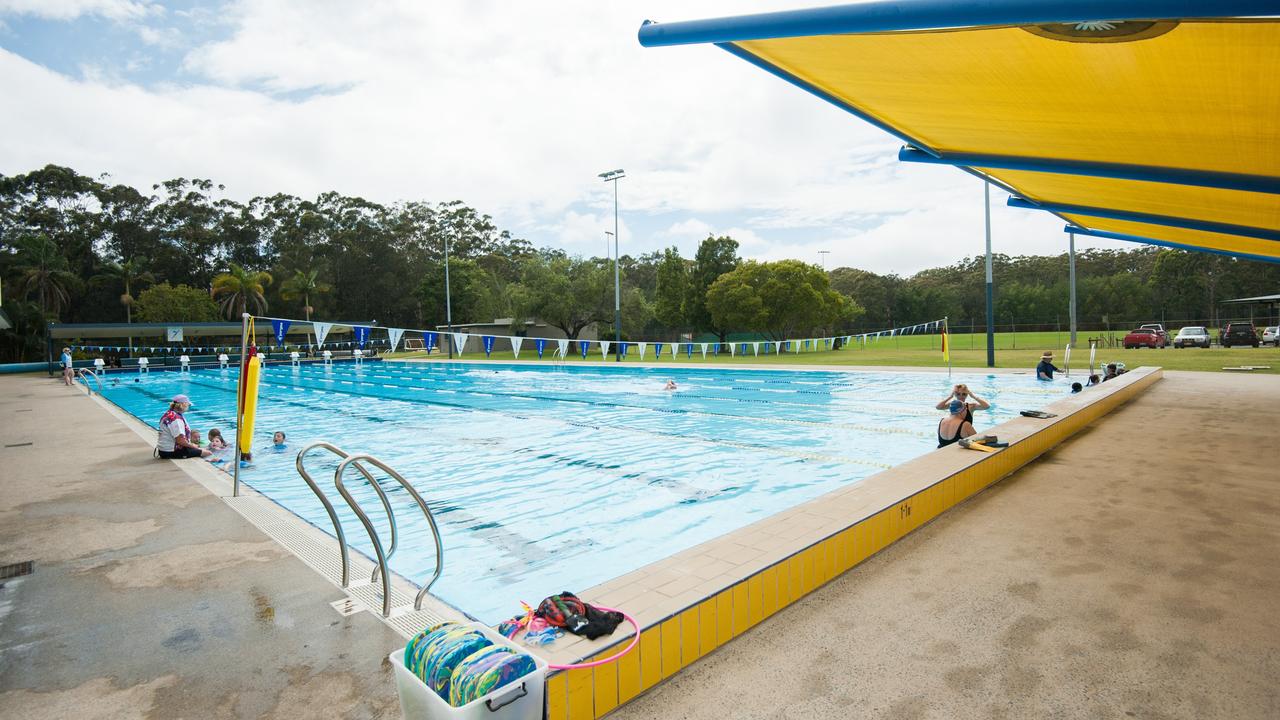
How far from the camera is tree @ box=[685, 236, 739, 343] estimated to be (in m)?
43.3

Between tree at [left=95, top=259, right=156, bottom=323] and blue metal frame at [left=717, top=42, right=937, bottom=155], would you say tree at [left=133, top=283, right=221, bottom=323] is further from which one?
blue metal frame at [left=717, top=42, right=937, bottom=155]

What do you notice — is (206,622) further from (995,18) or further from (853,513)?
(995,18)

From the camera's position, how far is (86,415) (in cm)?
1297

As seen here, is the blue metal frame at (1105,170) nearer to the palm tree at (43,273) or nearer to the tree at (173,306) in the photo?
the tree at (173,306)

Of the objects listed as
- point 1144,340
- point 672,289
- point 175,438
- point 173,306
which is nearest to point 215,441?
point 175,438

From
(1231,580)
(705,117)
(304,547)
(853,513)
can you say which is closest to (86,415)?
(304,547)


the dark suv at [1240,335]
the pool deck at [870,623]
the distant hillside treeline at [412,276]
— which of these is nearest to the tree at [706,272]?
the distant hillside treeline at [412,276]

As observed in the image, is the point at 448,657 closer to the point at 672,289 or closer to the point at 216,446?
the point at 216,446

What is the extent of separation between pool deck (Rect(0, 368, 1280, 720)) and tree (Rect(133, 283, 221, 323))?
153ft

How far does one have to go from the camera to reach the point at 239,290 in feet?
164

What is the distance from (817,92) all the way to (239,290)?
55.3 metres

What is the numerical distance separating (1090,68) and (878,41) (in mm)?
1637

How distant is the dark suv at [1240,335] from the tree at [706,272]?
25.8m

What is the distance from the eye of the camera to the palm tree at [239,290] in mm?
49281
